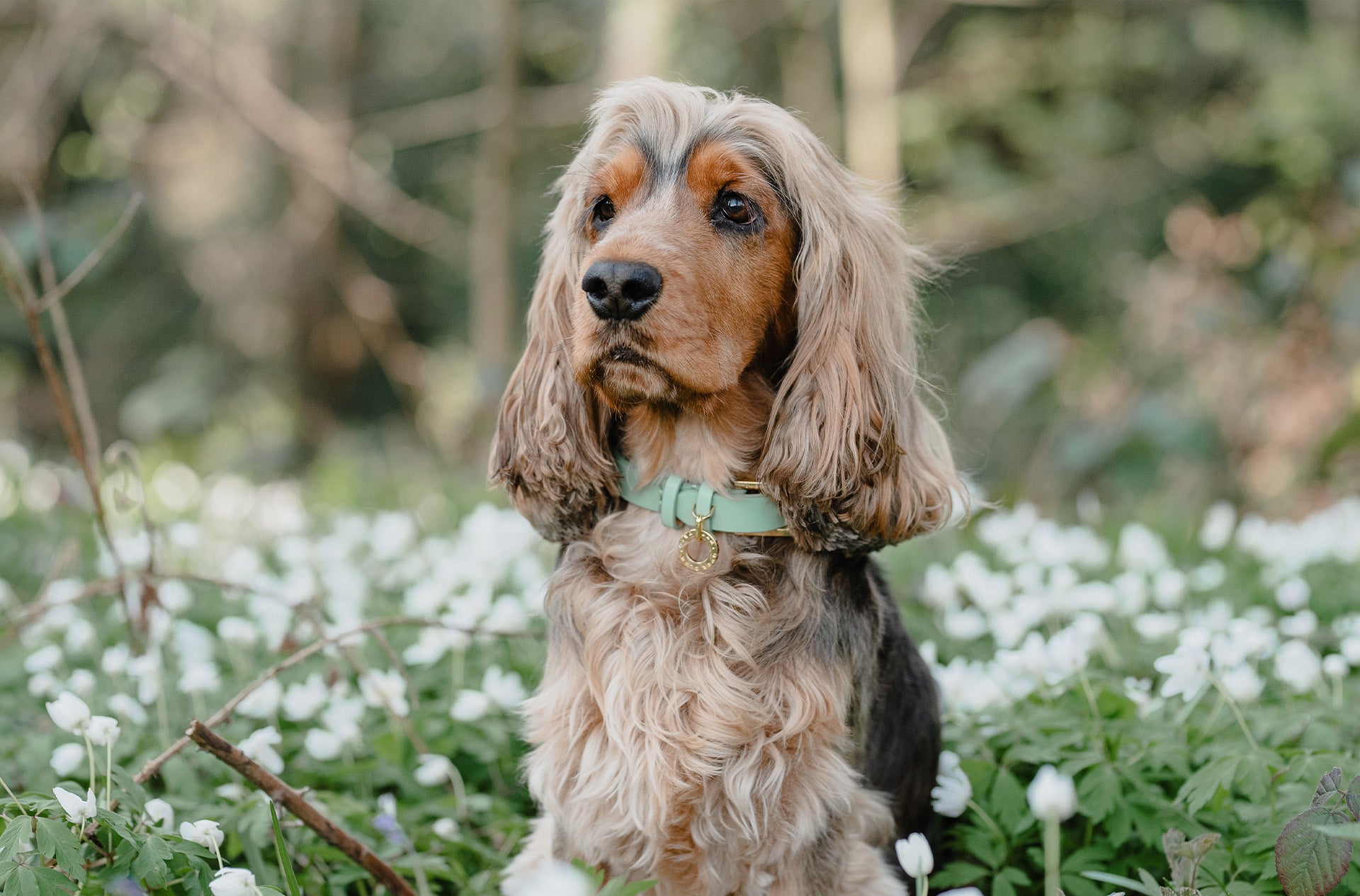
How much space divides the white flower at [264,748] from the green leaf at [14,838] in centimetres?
54

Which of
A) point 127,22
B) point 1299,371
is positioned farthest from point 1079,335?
point 127,22

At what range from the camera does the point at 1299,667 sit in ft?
10.3

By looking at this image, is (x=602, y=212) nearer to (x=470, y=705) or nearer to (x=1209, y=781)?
(x=470, y=705)

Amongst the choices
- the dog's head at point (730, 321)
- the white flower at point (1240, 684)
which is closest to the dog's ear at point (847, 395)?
the dog's head at point (730, 321)

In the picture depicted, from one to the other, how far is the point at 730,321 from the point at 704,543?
504 millimetres

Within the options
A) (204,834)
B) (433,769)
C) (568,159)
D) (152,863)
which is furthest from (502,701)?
(568,159)

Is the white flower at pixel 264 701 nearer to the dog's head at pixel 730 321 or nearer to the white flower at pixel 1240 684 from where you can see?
the dog's head at pixel 730 321

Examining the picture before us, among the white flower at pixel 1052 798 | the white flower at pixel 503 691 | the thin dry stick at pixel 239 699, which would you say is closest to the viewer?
the white flower at pixel 1052 798

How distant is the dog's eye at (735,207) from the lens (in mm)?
2682

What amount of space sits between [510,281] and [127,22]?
299 cm

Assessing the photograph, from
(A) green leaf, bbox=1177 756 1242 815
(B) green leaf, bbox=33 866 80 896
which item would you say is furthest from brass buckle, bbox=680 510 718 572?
(B) green leaf, bbox=33 866 80 896

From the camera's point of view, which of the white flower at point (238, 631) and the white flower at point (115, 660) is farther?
the white flower at point (238, 631)

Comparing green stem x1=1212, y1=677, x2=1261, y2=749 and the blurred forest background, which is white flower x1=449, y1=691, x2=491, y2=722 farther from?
the blurred forest background

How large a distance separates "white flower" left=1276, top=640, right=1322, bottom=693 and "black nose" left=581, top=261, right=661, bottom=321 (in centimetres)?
207
